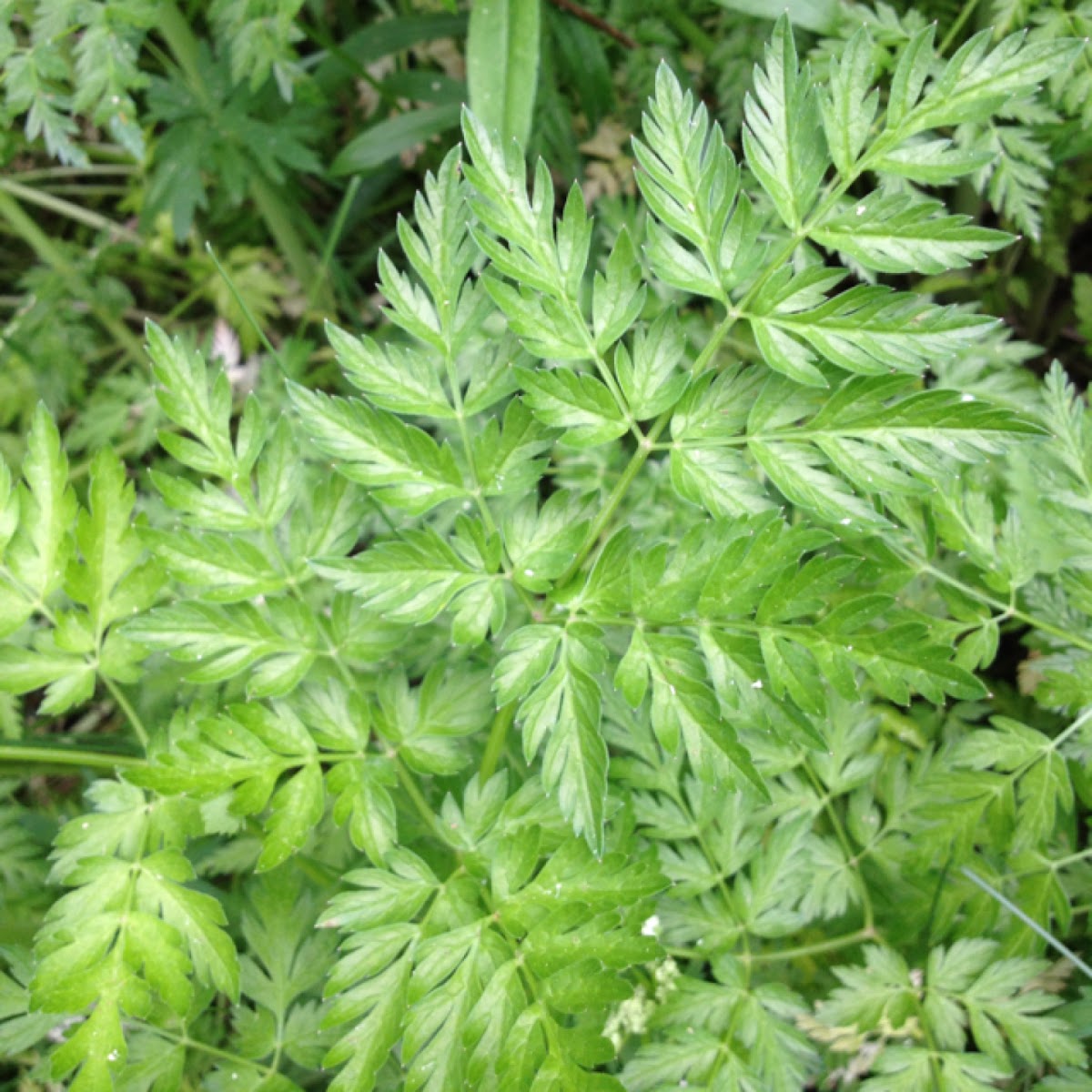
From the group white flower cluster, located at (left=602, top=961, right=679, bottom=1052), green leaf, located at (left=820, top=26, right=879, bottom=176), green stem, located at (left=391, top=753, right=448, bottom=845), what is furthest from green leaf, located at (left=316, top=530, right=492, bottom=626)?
green leaf, located at (left=820, top=26, right=879, bottom=176)

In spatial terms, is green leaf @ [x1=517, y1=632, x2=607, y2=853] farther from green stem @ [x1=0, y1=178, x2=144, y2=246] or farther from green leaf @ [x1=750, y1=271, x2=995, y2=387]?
green stem @ [x1=0, y1=178, x2=144, y2=246]

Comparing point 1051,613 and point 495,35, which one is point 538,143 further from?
point 1051,613

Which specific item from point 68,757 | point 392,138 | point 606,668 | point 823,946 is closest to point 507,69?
point 392,138

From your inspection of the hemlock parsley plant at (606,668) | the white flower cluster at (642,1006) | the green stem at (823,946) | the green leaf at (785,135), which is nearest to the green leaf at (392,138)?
the hemlock parsley plant at (606,668)

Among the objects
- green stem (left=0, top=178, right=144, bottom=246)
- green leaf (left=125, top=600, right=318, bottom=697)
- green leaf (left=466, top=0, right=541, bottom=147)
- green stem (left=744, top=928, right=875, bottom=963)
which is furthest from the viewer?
green stem (left=0, top=178, right=144, bottom=246)

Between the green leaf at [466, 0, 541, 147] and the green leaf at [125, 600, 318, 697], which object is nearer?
the green leaf at [125, 600, 318, 697]

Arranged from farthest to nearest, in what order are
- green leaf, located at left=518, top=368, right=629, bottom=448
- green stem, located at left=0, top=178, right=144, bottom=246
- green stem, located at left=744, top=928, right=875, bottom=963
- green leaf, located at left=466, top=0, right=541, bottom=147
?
green stem, located at left=0, top=178, right=144, bottom=246 < green leaf, located at left=466, top=0, right=541, bottom=147 < green stem, located at left=744, top=928, right=875, bottom=963 < green leaf, located at left=518, top=368, right=629, bottom=448

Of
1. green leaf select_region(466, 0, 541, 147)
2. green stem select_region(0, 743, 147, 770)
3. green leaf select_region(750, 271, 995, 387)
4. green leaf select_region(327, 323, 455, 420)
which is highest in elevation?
green leaf select_region(466, 0, 541, 147)
